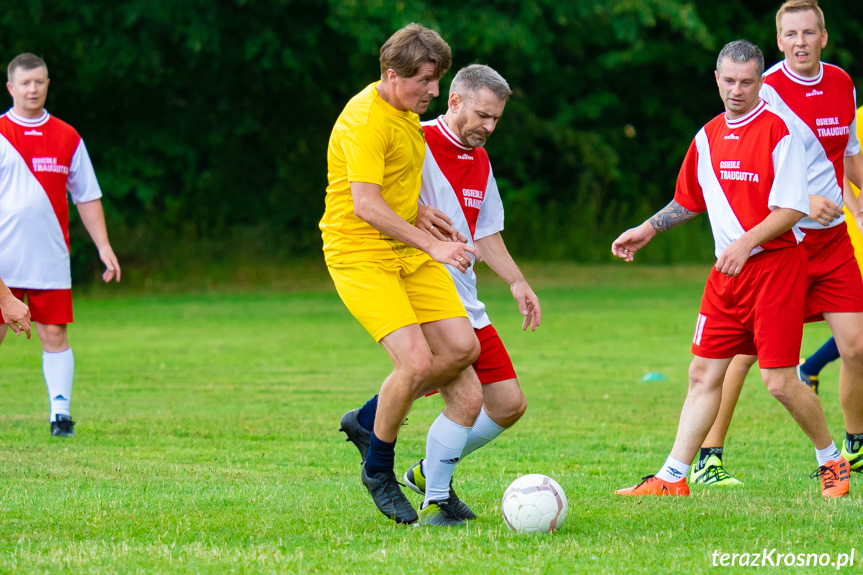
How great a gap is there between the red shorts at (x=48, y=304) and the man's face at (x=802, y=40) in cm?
508

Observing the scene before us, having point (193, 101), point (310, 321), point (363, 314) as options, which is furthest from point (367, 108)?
point (193, 101)

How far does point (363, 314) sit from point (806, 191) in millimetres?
2282

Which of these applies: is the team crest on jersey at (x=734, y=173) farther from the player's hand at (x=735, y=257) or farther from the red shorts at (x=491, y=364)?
the red shorts at (x=491, y=364)


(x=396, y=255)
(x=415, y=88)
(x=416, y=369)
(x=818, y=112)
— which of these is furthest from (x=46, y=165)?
(x=818, y=112)

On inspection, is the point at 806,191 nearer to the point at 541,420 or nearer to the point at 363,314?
the point at 363,314

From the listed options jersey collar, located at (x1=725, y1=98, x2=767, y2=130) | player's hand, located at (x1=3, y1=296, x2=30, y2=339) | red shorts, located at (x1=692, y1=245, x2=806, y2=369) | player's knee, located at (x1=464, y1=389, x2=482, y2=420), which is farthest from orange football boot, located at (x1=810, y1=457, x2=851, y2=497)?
player's hand, located at (x1=3, y1=296, x2=30, y2=339)

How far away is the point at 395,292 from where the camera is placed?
5020 mm

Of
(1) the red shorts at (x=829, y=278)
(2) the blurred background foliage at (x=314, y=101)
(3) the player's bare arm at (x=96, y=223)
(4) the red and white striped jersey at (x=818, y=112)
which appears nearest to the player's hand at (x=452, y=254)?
(1) the red shorts at (x=829, y=278)

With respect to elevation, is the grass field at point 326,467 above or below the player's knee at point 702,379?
below

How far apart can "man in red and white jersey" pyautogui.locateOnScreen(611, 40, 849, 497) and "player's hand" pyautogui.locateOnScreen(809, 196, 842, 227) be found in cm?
13

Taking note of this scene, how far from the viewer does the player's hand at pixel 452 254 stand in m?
4.70

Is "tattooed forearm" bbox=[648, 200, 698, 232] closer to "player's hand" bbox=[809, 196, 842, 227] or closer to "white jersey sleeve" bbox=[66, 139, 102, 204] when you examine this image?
"player's hand" bbox=[809, 196, 842, 227]

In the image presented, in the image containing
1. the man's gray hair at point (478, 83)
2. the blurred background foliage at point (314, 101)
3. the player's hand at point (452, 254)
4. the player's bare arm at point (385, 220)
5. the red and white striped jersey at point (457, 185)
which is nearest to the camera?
the player's hand at point (452, 254)

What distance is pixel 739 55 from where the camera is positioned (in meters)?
5.61
